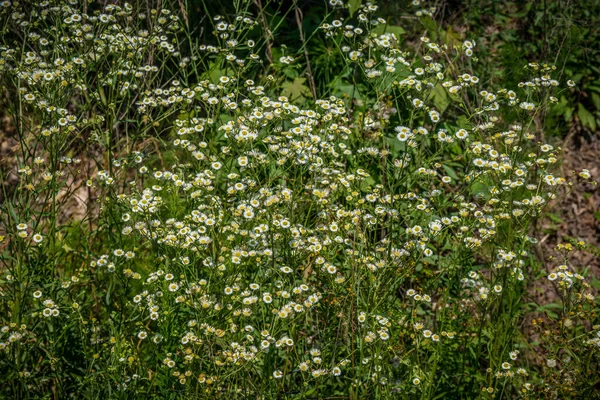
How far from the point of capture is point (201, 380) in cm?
229

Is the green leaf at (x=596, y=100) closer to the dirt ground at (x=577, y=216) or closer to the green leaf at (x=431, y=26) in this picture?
the dirt ground at (x=577, y=216)

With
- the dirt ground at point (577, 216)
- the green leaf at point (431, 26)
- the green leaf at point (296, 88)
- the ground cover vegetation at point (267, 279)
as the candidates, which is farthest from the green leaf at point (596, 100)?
the green leaf at point (296, 88)

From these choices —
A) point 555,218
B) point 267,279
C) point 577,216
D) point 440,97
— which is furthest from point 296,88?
point 577,216

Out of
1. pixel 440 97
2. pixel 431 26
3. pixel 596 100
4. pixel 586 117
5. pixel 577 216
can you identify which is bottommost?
pixel 577 216

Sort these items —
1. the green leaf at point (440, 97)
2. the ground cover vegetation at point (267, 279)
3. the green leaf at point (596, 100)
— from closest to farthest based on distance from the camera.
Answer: the ground cover vegetation at point (267, 279) < the green leaf at point (440, 97) < the green leaf at point (596, 100)

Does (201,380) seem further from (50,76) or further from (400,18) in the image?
(400,18)

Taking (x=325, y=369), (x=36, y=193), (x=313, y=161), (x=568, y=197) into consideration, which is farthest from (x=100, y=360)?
(x=568, y=197)

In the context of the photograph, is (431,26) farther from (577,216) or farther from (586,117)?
(577,216)

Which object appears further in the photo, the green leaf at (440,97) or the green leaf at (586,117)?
the green leaf at (586,117)

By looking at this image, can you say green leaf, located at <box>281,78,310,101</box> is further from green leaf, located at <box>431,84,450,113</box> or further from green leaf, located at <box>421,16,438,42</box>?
green leaf, located at <box>421,16,438,42</box>

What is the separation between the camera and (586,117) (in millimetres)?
4754

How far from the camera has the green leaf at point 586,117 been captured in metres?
4.75

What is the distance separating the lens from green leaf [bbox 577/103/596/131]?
475 centimetres

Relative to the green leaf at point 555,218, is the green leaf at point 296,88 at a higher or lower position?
higher
